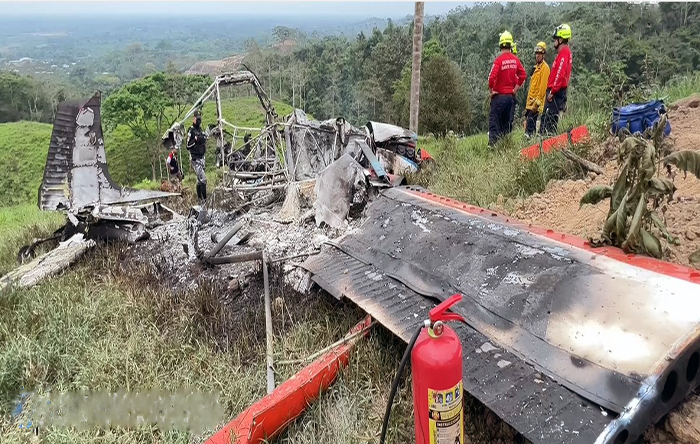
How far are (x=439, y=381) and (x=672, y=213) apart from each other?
3057mm

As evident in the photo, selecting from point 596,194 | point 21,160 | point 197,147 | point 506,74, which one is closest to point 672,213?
point 596,194

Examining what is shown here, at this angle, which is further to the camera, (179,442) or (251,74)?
(251,74)

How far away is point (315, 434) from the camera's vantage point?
2.97m

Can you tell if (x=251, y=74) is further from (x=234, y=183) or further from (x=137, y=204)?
(x=137, y=204)

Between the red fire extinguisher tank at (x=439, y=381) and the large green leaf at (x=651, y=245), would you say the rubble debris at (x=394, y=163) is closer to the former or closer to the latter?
the large green leaf at (x=651, y=245)

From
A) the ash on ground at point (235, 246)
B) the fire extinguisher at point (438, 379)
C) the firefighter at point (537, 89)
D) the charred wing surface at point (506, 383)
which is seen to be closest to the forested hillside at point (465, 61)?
the firefighter at point (537, 89)

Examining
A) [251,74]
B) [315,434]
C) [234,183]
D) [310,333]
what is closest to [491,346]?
[315,434]

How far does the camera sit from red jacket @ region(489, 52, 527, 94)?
7434mm

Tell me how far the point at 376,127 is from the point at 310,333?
4951 mm

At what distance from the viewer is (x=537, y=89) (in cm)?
775

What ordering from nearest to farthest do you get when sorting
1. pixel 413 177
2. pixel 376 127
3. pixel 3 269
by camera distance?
1. pixel 3 269
2. pixel 413 177
3. pixel 376 127

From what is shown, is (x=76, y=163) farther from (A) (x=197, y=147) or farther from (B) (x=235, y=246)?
(B) (x=235, y=246)

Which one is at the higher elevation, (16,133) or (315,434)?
(315,434)

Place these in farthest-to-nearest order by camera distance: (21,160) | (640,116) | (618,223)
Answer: (21,160)
(640,116)
(618,223)
